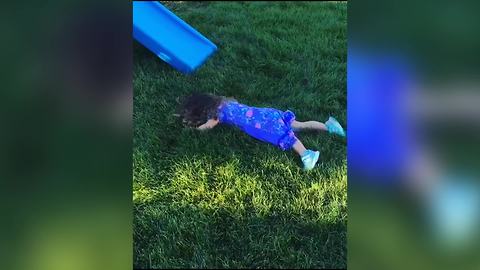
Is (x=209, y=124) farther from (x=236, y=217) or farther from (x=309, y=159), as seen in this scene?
(x=236, y=217)

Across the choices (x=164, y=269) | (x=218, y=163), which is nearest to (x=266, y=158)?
(x=218, y=163)

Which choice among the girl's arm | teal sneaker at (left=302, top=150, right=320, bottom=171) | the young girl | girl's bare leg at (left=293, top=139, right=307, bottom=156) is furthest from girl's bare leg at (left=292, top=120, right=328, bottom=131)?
the girl's arm

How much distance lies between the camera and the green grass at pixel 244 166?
2238 millimetres

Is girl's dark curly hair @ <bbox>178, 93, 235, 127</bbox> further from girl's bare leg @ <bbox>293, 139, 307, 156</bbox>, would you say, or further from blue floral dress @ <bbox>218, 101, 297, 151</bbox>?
girl's bare leg @ <bbox>293, 139, 307, 156</bbox>

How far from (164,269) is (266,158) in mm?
873

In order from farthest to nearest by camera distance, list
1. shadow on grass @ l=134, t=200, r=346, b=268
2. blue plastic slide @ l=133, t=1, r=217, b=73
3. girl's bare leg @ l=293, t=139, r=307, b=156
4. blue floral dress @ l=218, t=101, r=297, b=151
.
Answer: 1. blue plastic slide @ l=133, t=1, r=217, b=73
2. blue floral dress @ l=218, t=101, r=297, b=151
3. girl's bare leg @ l=293, t=139, r=307, b=156
4. shadow on grass @ l=134, t=200, r=346, b=268

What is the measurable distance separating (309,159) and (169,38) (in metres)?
1.53

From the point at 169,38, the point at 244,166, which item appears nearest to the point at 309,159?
the point at 244,166

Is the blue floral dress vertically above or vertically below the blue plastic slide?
below

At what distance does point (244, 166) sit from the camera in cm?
271

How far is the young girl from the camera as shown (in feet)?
9.66
